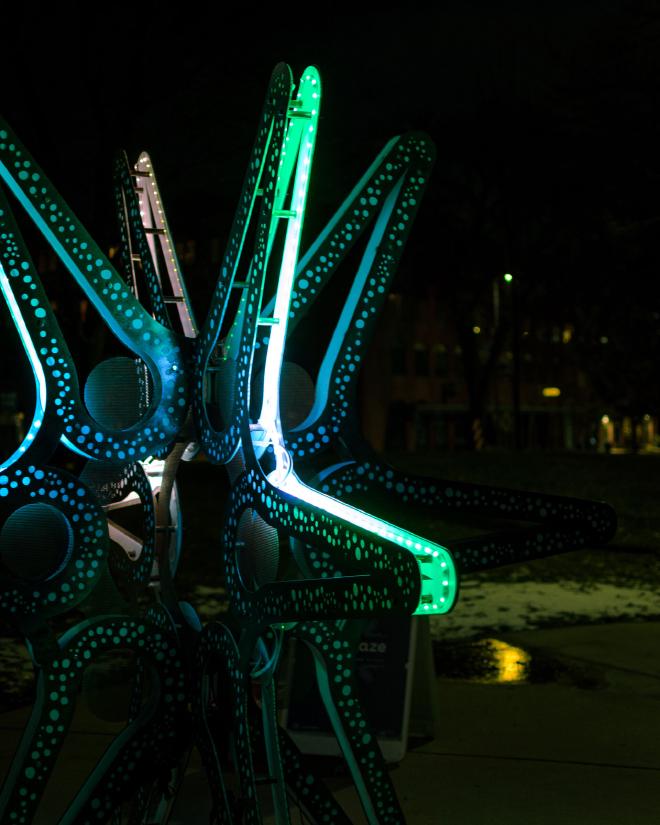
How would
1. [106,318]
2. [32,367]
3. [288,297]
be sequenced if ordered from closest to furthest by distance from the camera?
1. [288,297]
2. [32,367]
3. [106,318]

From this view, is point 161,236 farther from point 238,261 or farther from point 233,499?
point 233,499

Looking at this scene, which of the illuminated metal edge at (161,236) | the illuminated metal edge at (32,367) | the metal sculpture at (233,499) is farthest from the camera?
the illuminated metal edge at (161,236)

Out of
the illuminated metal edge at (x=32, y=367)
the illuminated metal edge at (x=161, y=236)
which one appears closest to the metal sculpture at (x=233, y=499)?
the illuminated metal edge at (x=32, y=367)

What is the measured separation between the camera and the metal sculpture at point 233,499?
3848 millimetres

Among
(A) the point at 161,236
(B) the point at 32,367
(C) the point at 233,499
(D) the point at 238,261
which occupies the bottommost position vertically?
(C) the point at 233,499

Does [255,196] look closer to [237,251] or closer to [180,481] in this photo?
[237,251]

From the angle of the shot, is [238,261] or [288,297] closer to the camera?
[288,297]

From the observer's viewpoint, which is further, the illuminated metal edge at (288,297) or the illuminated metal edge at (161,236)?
the illuminated metal edge at (161,236)

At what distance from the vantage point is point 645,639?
9.81m

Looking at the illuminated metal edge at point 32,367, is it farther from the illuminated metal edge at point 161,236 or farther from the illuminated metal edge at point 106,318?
the illuminated metal edge at point 161,236

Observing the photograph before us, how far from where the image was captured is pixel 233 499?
13.3 feet

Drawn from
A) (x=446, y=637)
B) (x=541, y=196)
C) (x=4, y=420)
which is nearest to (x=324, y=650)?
(x=446, y=637)

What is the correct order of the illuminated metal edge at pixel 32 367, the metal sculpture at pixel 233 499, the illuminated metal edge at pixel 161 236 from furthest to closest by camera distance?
the illuminated metal edge at pixel 161 236 < the illuminated metal edge at pixel 32 367 < the metal sculpture at pixel 233 499

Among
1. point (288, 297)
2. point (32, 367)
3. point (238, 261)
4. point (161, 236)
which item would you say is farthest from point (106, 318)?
point (161, 236)
